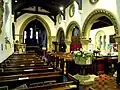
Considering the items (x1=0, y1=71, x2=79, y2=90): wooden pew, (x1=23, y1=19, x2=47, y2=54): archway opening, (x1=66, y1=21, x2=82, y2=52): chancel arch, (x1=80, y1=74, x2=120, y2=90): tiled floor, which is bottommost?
(x1=80, y1=74, x2=120, y2=90): tiled floor

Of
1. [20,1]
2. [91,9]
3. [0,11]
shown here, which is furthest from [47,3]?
[0,11]

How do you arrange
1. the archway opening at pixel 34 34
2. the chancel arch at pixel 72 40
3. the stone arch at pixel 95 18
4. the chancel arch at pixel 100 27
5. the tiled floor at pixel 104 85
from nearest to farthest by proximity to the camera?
the tiled floor at pixel 104 85, the stone arch at pixel 95 18, the chancel arch at pixel 100 27, the chancel arch at pixel 72 40, the archway opening at pixel 34 34

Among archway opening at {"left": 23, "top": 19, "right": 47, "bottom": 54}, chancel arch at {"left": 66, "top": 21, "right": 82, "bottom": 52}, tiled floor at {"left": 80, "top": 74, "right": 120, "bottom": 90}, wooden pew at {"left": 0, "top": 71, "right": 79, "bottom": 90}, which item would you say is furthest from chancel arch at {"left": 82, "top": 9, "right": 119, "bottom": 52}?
archway opening at {"left": 23, "top": 19, "right": 47, "bottom": 54}

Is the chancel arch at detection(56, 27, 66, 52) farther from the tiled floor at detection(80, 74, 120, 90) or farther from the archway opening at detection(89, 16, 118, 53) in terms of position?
the tiled floor at detection(80, 74, 120, 90)

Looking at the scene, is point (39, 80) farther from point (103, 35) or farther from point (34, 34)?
point (34, 34)

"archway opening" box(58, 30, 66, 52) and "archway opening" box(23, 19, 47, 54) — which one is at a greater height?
"archway opening" box(23, 19, 47, 54)

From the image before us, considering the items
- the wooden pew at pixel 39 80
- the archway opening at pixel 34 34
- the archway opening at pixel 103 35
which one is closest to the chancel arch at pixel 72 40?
the archway opening at pixel 103 35

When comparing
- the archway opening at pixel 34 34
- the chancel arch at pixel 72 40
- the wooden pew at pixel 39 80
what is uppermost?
the archway opening at pixel 34 34

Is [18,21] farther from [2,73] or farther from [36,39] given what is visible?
[2,73]

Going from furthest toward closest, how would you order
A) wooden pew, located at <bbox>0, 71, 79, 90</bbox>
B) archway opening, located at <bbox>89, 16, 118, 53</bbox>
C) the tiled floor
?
archway opening, located at <bbox>89, 16, 118, 53</bbox> < the tiled floor < wooden pew, located at <bbox>0, 71, 79, 90</bbox>

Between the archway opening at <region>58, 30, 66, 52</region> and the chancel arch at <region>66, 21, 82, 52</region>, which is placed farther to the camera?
the archway opening at <region>58, 30, 66, 52</region>

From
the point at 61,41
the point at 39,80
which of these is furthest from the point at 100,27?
the point at 39,80

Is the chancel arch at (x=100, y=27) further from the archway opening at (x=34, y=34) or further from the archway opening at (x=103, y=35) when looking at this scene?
the archway opening at (x=34, y=34)

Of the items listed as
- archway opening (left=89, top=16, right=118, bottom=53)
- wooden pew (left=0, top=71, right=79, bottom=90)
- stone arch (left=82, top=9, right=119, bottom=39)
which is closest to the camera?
wooden pew (left=0, top=71, right=79, bottom=90)
